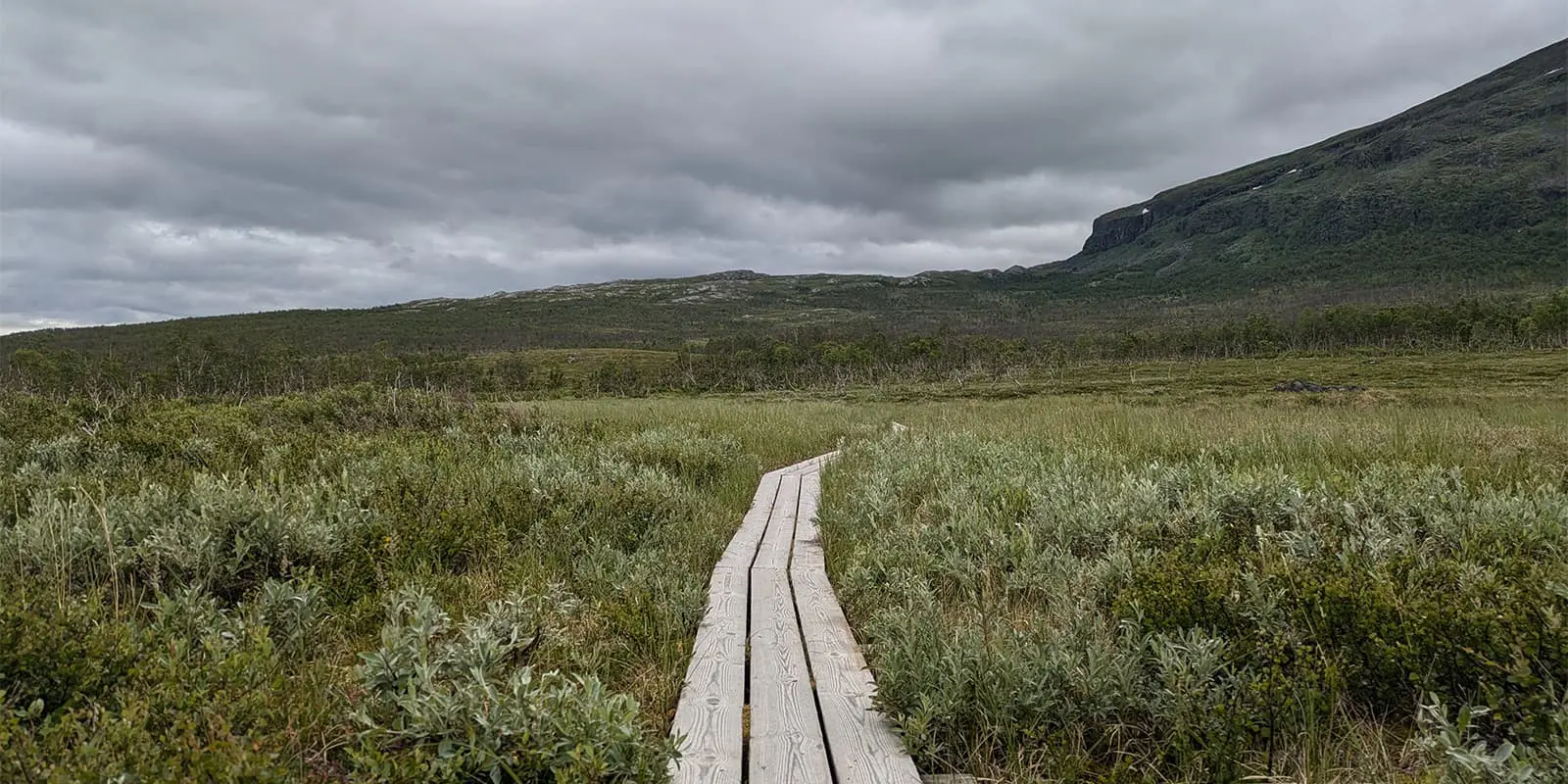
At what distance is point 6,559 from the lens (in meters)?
3.79

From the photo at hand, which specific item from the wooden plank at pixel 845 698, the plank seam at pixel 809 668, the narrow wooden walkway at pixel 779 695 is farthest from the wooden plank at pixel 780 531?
the wooden plank at pixel 845 698

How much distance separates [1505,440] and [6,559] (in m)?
13.3

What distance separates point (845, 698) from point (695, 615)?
3.87ft

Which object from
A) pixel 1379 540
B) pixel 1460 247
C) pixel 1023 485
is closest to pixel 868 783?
pixel 1379 540

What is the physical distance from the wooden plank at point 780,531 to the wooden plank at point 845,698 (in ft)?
1.25

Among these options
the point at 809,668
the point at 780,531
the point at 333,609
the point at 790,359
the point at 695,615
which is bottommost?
the point at 790,359

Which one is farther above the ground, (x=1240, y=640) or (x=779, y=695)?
(x=1240, y=640)

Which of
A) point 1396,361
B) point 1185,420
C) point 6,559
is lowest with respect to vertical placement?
point 1396,361

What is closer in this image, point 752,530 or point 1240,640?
point 1240,640

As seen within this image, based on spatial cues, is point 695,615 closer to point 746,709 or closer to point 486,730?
point 746,709

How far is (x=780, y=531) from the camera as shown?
21.1 ft

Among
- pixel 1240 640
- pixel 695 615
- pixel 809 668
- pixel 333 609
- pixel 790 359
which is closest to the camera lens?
pixel 1240 640

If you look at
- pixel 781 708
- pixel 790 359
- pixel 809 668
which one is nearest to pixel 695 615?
pixel 809 668

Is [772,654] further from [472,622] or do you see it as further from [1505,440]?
[1505,440]
